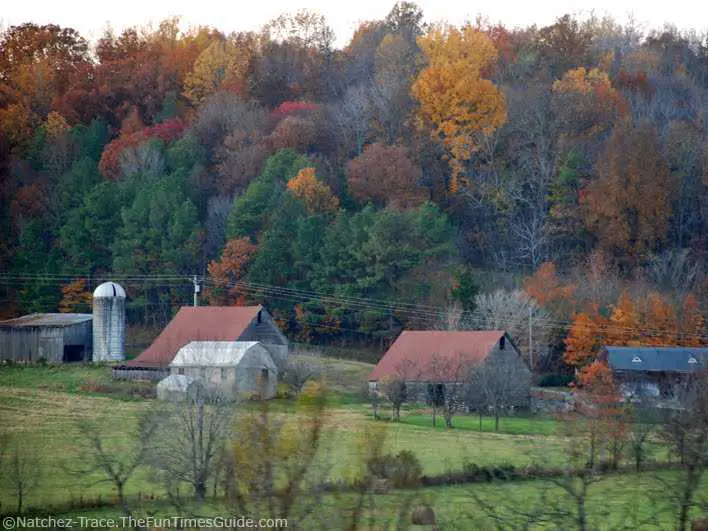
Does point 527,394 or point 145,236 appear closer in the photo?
point 527,394

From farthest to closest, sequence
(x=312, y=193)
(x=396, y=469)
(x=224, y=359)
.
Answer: (x=312, y=193)
(x=224, y=359)
(x=396, y=469)

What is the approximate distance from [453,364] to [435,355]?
110cm

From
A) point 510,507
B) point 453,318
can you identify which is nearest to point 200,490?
point 510,507

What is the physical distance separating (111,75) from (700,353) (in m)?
43.1

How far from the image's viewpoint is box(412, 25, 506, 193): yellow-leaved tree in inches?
2277

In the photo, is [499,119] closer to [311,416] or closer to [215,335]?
[215,335]

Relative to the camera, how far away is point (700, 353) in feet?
128

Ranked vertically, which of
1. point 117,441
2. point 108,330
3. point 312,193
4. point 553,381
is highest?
point 312,193

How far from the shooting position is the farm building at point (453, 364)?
35.9 meters

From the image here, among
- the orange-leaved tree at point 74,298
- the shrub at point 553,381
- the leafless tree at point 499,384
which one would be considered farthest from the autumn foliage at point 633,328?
the orange-leaved tree at point 74,298

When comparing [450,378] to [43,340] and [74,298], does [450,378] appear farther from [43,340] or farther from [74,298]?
[74,298]

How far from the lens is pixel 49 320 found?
4666cm

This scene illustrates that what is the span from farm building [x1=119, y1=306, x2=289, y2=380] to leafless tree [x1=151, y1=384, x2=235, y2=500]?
19.2 metres

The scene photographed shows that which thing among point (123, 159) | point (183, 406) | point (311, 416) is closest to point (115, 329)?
point (123, 159)
